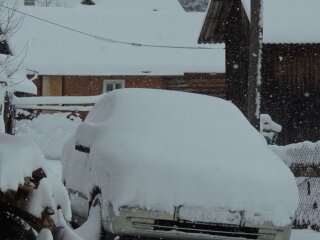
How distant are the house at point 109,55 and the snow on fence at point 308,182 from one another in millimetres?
16568

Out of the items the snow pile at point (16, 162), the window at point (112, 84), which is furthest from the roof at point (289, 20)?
the snow pile at point (16, 162)

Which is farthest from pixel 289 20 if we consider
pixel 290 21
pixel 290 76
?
pixel 290 76

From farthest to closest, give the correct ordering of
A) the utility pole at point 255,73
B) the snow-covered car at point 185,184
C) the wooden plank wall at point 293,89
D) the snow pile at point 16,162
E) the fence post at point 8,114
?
the fence post at point 8,114, the wooden plank wall at point 293,89, the utility pole at point 255,73, the snow-covered car at point 185,184, the snow pile at point 16,162

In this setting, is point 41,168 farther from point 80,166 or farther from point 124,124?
point 80,166

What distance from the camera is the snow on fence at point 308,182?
9500 millimetres

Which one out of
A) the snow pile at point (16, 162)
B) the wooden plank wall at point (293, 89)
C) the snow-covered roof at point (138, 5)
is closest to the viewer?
the snow pile at point (16, 162)

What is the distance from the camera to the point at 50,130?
1938 cm

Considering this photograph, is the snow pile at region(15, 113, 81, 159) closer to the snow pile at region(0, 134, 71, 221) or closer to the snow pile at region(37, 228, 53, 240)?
the snow pile at region(0, 134, 71, 221)

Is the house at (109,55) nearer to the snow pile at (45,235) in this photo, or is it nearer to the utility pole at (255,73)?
the utility pole at (255,73)

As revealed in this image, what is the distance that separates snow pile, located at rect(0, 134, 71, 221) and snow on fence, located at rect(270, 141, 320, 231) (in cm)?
652

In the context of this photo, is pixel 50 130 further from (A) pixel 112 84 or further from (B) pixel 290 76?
(A) pixel 112 84

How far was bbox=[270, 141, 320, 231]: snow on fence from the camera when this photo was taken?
9500mm

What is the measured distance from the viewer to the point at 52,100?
20.3m

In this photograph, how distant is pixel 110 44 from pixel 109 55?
144cm
